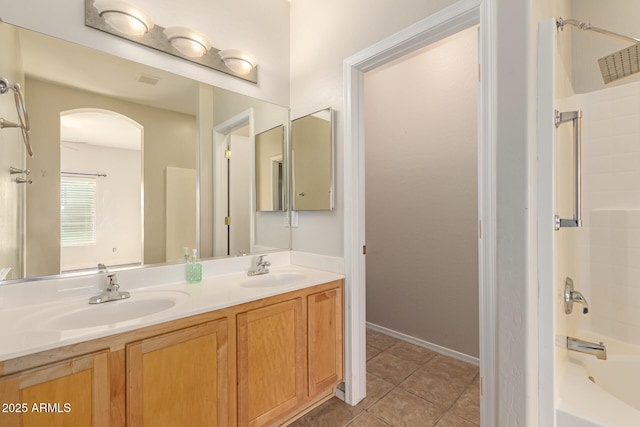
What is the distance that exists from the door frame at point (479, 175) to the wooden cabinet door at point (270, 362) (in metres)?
0.41

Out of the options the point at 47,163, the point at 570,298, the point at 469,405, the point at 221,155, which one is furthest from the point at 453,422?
the point at 47,163

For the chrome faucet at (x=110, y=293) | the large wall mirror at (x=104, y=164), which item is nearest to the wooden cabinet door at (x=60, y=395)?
the chrome faucet at (x=110, y=293)

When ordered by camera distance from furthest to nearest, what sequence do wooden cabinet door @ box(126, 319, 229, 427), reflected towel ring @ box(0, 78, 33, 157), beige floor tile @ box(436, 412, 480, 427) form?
beige floor tile @ box(436, 412, 480, 427), reflected towel ring @ box(0, 78, 33, 157), wooden cabinet door @ box(126, 319, 229, 427)

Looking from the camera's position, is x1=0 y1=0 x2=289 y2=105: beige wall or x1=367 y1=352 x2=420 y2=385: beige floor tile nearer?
x1=0 y1=0 x2=289 y2=105: beige wall

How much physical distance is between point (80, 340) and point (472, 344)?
8.19 ft

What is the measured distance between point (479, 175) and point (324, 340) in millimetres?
1275

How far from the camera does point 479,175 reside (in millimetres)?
1326

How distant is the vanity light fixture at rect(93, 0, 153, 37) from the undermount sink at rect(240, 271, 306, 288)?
1.55 meters

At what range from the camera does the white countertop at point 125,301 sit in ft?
2.92

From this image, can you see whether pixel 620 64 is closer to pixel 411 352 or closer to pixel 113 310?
pixel 411 352

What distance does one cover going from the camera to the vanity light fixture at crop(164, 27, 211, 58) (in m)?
1.62

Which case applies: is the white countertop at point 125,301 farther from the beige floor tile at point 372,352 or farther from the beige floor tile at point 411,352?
the beige floor tile at point 411,352

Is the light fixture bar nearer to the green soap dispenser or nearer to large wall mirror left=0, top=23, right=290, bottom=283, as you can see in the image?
large wall mirror left=0, top=23, right=290, bottom=283

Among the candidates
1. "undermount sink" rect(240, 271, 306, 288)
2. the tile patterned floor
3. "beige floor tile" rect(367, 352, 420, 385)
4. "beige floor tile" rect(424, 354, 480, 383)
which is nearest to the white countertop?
"undermount sink" rect(240, 271, 306, 288)
